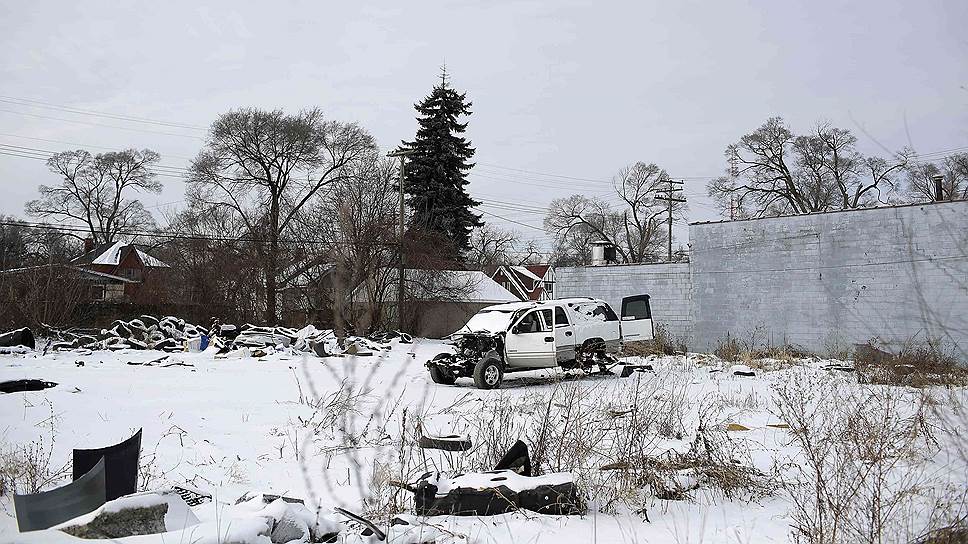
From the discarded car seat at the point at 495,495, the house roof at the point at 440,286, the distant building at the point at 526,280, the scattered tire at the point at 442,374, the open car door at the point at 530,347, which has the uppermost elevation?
the distant building at the point at 526,280

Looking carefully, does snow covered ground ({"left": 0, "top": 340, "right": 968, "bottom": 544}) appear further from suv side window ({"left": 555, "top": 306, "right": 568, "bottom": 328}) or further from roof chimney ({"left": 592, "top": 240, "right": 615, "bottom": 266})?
roof chimney ({"left": 592, "top": 240, "right": 615, "bottom": 266})

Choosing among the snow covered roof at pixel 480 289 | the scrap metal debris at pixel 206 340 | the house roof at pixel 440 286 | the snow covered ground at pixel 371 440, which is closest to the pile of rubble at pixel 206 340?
the scrap metal debris at pixel 206 340

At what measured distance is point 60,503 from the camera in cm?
504

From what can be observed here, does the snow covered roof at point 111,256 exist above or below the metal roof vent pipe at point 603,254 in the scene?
above

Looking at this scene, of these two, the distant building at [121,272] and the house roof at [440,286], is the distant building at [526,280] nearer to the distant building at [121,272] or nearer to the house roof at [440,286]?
the house roof at [440,286]

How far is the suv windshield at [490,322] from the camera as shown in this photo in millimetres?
17141

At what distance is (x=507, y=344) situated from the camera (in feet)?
56.0

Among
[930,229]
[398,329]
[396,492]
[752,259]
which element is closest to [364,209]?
[398,329]

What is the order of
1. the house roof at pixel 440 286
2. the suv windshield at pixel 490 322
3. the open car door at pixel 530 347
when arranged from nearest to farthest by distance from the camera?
the open car door at pixel 530 347 < the suv windshield at pixel 490 322 < the house roof at pixel 440 286

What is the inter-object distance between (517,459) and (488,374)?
9.16 meters

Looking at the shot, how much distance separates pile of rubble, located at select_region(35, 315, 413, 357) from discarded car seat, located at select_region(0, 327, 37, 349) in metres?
0.61

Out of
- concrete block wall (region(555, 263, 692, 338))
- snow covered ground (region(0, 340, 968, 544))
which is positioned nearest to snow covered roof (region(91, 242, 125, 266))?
concrete block wall (region(555, 263, 692, 338))

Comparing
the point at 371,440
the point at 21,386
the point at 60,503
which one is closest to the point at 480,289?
the point at 21,386

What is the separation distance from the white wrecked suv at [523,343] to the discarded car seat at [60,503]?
10.9 m
